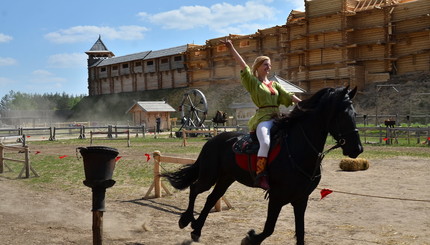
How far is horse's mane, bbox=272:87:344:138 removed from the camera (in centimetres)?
546

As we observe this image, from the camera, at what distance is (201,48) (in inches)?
2552

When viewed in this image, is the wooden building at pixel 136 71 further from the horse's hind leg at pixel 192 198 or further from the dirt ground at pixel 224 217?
the horse's hind leg at pixel 192 198

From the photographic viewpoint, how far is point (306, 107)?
5648 mm

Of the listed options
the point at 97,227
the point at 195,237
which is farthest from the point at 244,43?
the point at 97,227

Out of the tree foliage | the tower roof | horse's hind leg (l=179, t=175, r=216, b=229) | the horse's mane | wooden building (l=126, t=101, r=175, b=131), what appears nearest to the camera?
the horse's mane

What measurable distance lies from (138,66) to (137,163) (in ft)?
202

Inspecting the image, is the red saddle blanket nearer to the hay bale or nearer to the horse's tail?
the horse's tail

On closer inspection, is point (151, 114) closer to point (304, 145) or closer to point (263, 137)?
point (263, 137)

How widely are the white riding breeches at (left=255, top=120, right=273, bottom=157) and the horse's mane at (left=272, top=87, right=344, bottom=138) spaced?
0.11m

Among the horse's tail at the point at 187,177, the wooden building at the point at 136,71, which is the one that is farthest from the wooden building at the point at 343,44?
the horse's tail at the point at 187,177

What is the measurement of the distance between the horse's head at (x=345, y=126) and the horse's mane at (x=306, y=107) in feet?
0.41

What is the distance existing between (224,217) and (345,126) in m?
3.78

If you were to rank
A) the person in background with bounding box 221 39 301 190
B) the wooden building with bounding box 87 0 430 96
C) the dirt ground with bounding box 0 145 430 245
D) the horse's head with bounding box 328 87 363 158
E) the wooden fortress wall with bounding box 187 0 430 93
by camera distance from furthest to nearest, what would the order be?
the wooden building with bounding box 87 0 430 96 < the wooden fortress wall with bounding box 187 0 430 93 < the dirt ground with bounding box 0 145 430 245 < the person in background with bounding box 221 39 301 190 < the horse's head with bounding box 328 87 363 158

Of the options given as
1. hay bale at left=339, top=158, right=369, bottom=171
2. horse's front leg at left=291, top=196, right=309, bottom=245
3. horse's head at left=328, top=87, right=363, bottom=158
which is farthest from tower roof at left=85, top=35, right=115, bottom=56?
horse's head at left=328, top=87, right=363, bottom=158
